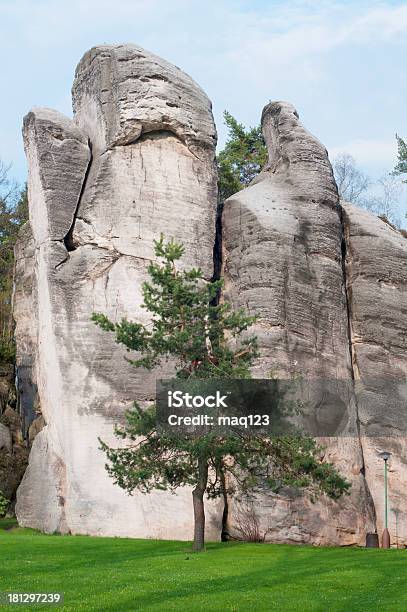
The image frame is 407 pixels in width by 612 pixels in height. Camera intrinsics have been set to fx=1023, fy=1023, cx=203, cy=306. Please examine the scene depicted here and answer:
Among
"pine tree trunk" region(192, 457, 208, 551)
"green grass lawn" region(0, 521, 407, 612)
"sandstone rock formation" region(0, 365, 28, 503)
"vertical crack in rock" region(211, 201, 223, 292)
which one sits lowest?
"green grass lawn" region(0, 521, 407, 612)

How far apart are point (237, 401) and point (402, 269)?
434 inches

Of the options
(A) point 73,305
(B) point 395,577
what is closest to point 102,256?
(A) point 73,305

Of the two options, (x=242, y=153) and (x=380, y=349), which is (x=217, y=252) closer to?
(x=380, y=349)

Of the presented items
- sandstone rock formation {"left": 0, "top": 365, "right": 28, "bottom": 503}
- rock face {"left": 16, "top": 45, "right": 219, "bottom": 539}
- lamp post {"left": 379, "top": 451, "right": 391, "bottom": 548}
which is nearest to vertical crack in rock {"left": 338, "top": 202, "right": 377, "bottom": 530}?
lamp post {"left": 379, "top": 451, "right": 391, "bottom": 548}

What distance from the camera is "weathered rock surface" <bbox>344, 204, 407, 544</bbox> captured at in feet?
94.1

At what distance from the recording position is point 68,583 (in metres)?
14.9

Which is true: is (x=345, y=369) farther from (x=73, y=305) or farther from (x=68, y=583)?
(x=68, y=583)

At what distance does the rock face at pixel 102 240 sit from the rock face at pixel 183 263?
44mm

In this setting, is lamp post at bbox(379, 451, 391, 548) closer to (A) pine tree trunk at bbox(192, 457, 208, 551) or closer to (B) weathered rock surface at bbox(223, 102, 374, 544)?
(B) weathered rock surface at bbox(223, 102, 374, 544)

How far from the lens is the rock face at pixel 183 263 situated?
27.6 m

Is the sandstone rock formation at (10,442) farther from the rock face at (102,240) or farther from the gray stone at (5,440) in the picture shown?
the rock face at (102,240)

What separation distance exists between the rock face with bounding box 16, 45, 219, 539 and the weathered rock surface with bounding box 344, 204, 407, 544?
4629 mm

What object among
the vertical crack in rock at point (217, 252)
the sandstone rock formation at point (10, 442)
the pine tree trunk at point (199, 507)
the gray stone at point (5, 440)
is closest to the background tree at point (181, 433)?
the pine tree trunk at point (199, 507)

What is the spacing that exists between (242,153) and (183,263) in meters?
21.6
